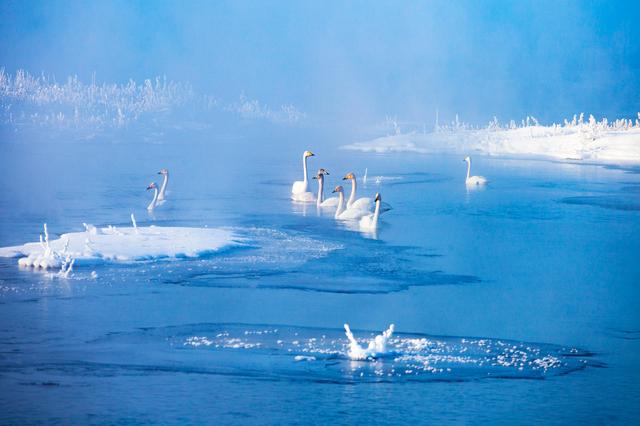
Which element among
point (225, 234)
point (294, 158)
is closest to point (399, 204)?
point (225, 234)

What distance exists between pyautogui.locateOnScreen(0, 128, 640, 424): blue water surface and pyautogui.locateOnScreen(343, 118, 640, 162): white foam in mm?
34046

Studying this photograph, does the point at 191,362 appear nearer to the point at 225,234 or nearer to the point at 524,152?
the point at 225,234

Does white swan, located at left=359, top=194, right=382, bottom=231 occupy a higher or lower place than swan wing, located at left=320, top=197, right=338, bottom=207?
lower

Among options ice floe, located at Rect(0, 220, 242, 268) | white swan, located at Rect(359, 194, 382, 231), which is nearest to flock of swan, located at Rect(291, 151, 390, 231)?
white swan, located at Rect(359, 194, 382, 231)

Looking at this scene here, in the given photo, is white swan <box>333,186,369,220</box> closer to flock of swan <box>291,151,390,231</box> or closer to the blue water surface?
flock of swan <box>291,151,390,231</box>

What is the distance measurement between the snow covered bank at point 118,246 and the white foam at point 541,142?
41282mm

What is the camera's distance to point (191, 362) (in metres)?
10.8

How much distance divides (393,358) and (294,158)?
45.8 metres

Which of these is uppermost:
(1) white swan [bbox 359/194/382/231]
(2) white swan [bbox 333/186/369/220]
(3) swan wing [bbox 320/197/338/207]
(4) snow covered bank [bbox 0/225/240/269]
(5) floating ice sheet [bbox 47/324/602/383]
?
(3) swan wing [bbox 320/197/338/207]

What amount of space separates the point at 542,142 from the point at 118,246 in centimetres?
5293

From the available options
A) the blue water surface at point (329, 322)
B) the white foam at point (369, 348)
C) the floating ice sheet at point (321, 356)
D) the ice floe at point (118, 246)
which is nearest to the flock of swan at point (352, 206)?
the blue water surface at point (329, 322)

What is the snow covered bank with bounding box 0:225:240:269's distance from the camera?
15766 millimetres

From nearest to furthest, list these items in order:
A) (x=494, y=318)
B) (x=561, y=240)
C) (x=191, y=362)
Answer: (x=191, y=362), (x=494, y=318), (x=561, y=240)

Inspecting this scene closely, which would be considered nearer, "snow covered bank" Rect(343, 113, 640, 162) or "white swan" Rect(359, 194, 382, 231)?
"white swan" Rect(359, 194, 382, 231)
